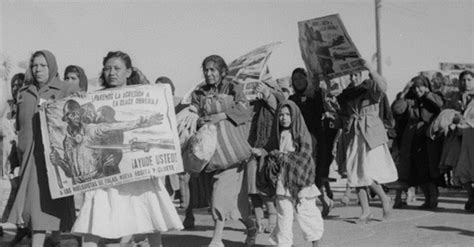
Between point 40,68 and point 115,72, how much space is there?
82 cm

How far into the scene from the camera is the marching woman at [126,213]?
16.4 ft

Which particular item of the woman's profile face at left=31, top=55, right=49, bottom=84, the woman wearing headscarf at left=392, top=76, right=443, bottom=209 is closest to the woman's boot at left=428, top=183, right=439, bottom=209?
the woman wearing headscarf at left=392, top=76, right=443, bottom=209

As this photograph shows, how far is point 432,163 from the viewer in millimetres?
9695

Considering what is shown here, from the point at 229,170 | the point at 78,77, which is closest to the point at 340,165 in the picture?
the point at 229,170

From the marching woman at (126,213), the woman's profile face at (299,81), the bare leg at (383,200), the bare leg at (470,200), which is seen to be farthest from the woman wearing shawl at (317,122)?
the marching woman at (126,213)

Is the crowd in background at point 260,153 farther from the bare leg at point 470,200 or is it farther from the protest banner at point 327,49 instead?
the protest banner at point 327,49

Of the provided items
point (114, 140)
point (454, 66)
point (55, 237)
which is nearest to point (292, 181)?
point (114, 140)

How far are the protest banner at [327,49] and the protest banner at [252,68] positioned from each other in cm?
74

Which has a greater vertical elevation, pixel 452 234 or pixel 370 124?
pixel 370 124

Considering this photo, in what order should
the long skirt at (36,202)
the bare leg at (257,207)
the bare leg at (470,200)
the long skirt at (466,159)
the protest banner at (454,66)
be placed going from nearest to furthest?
the long skirt at (36,202)
the bare leg at (257,207)
the bare leg at (470,200)
the long skirt at (466,159)
the protest banner at (454,66)

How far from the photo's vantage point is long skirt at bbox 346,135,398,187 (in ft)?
26.8

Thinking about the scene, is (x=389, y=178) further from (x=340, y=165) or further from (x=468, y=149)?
(x=468, y=149)

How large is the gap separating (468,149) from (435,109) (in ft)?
2.28

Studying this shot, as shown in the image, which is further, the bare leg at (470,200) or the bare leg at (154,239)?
the bare leg at (470,200)
